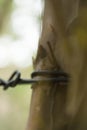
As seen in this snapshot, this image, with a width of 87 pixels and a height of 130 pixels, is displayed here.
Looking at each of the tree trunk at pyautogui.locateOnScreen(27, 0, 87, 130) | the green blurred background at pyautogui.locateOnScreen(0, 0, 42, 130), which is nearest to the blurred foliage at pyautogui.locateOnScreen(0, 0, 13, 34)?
the green blurred background at pyautogui.locateOnScreen(0, 0, 42, 130)

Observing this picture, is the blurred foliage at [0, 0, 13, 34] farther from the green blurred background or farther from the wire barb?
the wire barb

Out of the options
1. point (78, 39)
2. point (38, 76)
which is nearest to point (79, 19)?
point (78, 39)

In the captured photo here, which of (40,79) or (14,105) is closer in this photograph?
(40,79)

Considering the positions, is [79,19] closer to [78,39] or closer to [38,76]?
[78,39]

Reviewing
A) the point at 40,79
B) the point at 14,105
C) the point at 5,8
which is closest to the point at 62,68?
the point at 40,79

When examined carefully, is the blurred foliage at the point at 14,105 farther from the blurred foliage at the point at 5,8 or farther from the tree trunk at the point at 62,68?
the tree trunk at the point at 62,68

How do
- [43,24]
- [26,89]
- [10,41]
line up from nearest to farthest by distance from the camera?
[43,24] → [26,89] → [10,41]

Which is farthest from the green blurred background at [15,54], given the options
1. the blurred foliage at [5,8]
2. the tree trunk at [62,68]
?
the tree trunk at [62,68]

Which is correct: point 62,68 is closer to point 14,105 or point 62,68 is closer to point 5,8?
point 5,8
